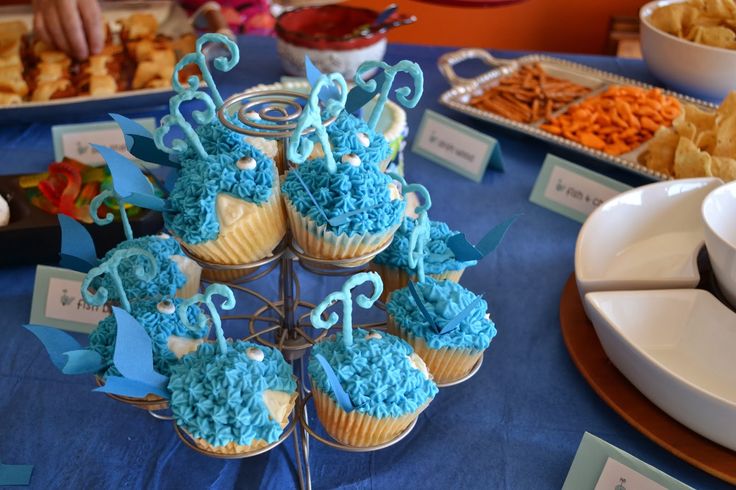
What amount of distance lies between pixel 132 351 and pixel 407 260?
349mm

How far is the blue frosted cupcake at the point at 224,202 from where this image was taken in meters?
0.67

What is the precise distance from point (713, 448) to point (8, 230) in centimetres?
101

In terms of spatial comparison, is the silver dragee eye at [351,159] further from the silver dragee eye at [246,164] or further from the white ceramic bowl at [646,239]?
the white ceramic bowl at [646,239]

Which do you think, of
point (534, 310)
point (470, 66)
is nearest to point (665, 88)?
point (470, 66)

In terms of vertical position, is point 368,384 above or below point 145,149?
below

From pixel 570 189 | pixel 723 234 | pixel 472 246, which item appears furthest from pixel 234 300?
pixel 570 189

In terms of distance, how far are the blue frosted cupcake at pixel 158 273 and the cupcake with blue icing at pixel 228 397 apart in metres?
0.15

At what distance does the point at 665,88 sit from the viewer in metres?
1.63

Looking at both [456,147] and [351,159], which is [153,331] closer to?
[351,159]

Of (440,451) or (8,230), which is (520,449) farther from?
(8,230)

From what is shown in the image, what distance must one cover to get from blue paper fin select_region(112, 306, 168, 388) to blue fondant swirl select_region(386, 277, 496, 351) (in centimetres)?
28

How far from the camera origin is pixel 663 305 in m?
0.87

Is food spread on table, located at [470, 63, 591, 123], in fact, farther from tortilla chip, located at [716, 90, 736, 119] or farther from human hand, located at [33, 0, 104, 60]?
human hand, located at [33, 0, 104, 60]

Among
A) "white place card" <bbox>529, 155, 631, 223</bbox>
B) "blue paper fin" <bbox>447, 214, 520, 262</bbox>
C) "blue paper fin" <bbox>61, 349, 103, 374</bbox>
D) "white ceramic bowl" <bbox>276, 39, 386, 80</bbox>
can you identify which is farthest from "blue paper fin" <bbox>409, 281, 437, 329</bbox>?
"white ceramic bowl" <bbox>276, 39, 386, 80</bbox>
